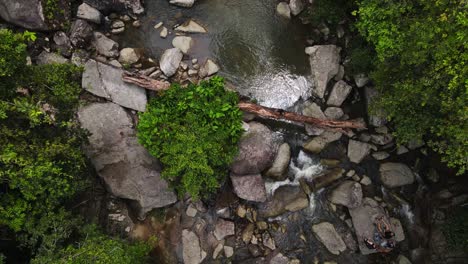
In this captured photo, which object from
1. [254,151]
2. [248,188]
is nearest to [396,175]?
[254,151]

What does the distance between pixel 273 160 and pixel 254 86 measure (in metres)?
2.98

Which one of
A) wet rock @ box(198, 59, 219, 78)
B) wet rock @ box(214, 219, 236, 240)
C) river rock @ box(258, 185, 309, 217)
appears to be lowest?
wet rock @ box(214, 219, 236, 240)

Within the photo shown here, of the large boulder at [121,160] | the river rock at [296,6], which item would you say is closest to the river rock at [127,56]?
the large boulder at [121,160]

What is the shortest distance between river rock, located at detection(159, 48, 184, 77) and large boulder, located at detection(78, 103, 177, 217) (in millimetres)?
2358

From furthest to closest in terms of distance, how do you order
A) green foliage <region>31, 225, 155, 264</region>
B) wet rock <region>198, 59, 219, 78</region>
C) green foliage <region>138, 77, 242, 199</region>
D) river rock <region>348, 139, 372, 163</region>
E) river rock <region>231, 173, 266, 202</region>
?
river rock <region>348, 139, 372, 163</region> → wet rock <region>198, 59, 219, 78</region> → river rock <region>231, 173, 266, 202</region> → green foliage <region>138, 77, 242, 199</region> → green foliage <region>31, 225, 155, 264</region>

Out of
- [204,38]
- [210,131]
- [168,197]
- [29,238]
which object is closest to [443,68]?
[210,131]

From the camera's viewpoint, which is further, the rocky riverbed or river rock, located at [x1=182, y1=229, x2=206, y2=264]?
river rock, located at [x1=182, y1=229, x2=206, y2=264]

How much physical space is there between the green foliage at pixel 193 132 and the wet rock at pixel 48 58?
13.1ft

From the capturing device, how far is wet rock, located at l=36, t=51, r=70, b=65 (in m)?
12.3

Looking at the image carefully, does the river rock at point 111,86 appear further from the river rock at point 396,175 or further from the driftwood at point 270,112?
the river rock at point 396,175

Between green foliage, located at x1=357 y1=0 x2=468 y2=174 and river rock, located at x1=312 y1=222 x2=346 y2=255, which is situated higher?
green foliage, located at x1=357 y1=0 x2=468 y2=174

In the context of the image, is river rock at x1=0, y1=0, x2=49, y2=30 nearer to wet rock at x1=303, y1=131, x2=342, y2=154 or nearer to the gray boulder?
the gray boulder

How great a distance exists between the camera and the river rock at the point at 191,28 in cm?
1363

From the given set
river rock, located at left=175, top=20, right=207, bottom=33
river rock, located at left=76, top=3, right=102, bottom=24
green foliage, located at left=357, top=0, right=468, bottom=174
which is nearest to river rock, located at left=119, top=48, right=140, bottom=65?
river rock, located at left=76, top=3, right=102, bottom=24
